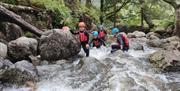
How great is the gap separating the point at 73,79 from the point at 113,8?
59.6 ft

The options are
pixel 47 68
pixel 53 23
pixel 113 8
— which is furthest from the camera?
pixel 113 8

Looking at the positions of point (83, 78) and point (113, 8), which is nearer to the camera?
point (83, 78)

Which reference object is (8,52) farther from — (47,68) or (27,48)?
(47,68)

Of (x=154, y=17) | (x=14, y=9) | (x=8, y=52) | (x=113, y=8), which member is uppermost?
(x=14, y=9)

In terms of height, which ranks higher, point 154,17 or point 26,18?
point 26,18

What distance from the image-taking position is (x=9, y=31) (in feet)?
34.7

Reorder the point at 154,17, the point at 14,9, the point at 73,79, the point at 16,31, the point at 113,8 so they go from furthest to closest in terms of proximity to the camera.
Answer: the point at 154,17 → the point at 113,8 → the point at 14,9 → the point at 16,31 → the point at 73,79

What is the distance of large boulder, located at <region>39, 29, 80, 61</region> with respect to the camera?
9.88 m

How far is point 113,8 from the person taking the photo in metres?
25.3

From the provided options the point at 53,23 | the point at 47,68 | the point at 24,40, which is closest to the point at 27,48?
the point at 24,40

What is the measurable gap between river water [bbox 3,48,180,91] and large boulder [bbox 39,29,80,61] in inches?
24.0

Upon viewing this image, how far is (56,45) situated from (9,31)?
1943mm

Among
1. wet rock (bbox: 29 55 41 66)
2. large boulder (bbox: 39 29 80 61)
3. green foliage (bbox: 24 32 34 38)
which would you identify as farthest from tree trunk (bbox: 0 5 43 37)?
wet rock (bbox: 29 55 41 66)

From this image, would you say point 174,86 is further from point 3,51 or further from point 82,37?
point 3,51
